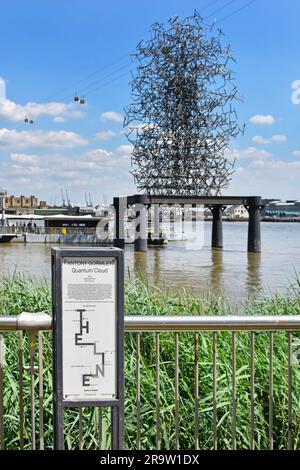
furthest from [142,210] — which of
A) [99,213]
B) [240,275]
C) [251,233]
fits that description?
[99,213]

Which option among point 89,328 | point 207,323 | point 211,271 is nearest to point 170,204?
point 211,271

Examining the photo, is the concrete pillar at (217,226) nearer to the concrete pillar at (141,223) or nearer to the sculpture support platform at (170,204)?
the sculpture support platform at (170,204)

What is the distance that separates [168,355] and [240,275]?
67.4ft

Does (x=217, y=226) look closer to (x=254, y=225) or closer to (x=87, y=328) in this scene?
(x=254, y=225)

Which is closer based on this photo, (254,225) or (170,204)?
(170,204)

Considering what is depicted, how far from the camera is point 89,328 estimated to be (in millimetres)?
2869

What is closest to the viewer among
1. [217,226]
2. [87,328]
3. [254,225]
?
[87,328]

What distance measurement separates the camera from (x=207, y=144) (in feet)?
207

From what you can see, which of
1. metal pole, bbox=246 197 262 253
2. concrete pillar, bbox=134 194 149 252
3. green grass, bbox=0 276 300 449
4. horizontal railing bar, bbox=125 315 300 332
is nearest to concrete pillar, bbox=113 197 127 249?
concrete pillar, bbox=134 194 149 252

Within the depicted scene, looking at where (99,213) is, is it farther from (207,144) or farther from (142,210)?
(142,210)

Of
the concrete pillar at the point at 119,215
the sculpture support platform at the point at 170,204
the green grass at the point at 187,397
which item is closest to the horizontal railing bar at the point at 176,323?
the green grass at the point at 187,397

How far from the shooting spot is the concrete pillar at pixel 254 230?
3941 centimetres

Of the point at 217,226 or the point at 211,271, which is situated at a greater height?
the point at 217,226

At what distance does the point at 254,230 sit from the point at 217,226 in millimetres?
6212
